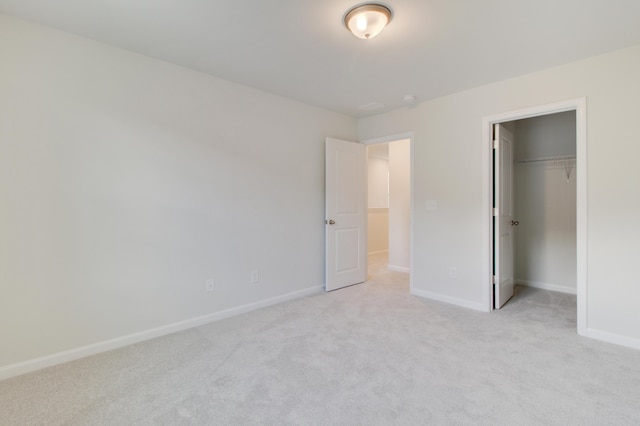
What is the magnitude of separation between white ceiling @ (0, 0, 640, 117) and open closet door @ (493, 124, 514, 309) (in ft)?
2.63

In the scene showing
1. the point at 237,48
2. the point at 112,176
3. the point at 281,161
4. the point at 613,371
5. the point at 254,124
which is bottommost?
the point at 613,371

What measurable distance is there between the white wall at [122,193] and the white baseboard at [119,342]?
0.11ft

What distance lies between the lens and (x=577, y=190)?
2703 mm

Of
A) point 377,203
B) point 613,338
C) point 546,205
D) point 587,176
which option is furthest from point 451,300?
point 377,203

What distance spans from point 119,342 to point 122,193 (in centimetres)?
125

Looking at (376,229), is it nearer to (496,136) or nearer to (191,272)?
(496,136)

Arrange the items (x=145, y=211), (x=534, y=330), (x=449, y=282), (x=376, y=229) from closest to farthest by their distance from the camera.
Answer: (x=145, y=211) < (x=534, y=330) < (x=449, y=282) < (x=376, y=229)

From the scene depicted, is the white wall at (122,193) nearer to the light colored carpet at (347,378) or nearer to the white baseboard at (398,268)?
the light colored carpet at (347,378)

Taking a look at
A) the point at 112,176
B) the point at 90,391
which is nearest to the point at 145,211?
the point at 112,176

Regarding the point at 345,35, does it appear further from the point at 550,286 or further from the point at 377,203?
the point at 377,203

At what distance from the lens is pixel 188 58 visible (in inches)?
104

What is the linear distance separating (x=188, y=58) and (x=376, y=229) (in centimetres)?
534

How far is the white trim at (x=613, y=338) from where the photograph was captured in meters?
2.45

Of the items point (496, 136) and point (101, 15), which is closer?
point (101, 15)
